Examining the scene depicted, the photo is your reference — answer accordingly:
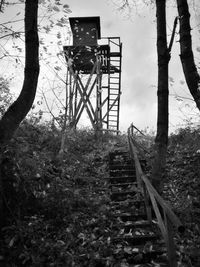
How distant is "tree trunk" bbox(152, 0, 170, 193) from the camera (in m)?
7.70

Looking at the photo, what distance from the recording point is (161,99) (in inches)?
311

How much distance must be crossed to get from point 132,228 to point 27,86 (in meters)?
3.67

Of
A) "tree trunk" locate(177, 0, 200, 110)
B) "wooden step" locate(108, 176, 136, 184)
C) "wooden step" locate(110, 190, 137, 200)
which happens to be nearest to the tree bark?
"tree trunk" locate(177, 0, 200, 110)

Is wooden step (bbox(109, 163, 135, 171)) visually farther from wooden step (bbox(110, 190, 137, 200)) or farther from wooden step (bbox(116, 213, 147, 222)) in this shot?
wooden step (bbox(116, 213, 147, 222))

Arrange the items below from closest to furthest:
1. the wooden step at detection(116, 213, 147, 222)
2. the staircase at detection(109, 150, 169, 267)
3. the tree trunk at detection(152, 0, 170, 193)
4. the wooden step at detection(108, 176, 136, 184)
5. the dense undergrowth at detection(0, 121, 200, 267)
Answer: the staircase at detection(109, 150, 169, 267) < the dense undergrowth at detection(0, 121, 200, 267) < the wooden step at detection(116, 213, 147, 222) < the tree trunk at detection(152, 0, 170, 193) < the wooden step at detection(108, 176, 136, 184)

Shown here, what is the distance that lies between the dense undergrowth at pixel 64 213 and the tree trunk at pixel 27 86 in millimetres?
542

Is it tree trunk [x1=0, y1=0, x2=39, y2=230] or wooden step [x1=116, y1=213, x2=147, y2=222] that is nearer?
tree trunk [x1=0, y1=0, x2=39, y2=230]

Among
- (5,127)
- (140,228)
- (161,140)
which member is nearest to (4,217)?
(5,127)

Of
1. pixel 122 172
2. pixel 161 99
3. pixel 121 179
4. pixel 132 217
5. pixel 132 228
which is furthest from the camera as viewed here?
pixel 122 172

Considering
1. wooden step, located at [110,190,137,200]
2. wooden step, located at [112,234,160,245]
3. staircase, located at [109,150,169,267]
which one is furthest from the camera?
wooden step, located at [110,190,137,200]

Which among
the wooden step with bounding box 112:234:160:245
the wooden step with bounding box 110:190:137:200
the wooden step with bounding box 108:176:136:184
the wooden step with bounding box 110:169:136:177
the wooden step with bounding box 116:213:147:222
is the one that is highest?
the wooden step with bounding box 110:169:136:177

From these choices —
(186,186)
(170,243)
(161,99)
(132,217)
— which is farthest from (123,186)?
(170,243)

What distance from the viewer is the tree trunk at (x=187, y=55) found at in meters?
7.24

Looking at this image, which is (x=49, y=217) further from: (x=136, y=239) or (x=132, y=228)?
(x=136, y=239)
